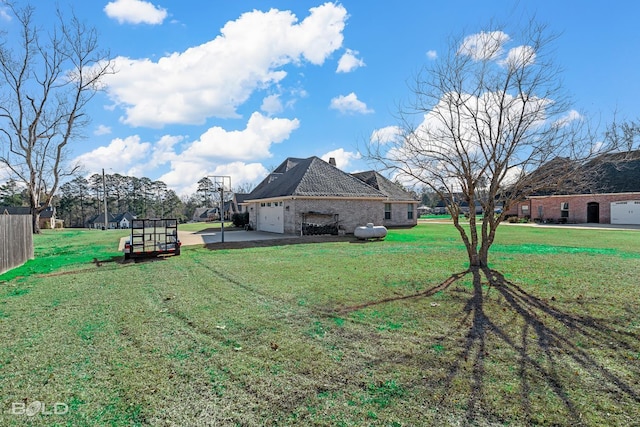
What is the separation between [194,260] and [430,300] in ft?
25.2

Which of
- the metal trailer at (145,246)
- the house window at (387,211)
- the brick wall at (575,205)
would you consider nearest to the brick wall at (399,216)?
the house window at (387,211)

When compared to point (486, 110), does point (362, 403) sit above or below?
below

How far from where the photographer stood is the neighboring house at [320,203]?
63.3 feet

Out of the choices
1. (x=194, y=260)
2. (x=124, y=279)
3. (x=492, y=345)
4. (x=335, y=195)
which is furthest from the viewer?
(x=335, y=195)

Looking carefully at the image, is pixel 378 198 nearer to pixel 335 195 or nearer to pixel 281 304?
pixel 335 195

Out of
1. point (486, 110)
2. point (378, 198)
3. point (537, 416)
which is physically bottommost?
point (537, 416)

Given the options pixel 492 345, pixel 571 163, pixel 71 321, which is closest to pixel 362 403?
pixel 492 345

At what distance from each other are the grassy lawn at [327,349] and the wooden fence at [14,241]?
6.79 ft

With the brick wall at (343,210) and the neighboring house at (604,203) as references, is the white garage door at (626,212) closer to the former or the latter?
the neighboring house at (604,203)

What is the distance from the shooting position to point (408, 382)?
3.27 m

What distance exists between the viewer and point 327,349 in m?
3.99

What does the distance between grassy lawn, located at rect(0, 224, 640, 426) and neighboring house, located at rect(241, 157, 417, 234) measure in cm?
1133

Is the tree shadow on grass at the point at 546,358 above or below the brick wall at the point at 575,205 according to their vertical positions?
below

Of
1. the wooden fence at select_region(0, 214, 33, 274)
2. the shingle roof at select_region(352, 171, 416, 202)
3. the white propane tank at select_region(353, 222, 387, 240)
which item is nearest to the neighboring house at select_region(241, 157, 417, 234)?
the white propane tank at select_region(353, 222, 387, 240)
